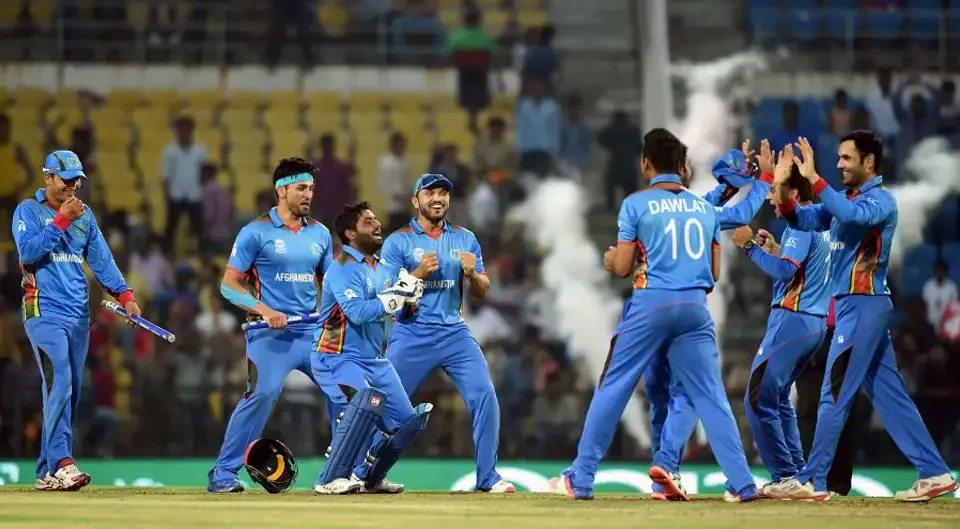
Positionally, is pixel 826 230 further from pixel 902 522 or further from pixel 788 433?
pixel 902 522

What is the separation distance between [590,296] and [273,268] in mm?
9273

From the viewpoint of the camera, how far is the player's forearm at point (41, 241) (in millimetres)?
11250

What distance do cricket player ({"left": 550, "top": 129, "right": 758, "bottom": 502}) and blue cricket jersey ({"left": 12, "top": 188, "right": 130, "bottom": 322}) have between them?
4.06 metres

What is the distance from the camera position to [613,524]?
8234 millimetres

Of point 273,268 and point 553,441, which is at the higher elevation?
point 273,268

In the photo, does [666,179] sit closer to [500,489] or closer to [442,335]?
[442,335]

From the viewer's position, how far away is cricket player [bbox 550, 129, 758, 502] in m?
9.58

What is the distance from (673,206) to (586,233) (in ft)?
35.5

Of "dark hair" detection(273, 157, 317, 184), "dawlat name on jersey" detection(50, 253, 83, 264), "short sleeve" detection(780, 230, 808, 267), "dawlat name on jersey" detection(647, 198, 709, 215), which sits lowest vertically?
"short sleeve" detection(780, 230, 808, 267)

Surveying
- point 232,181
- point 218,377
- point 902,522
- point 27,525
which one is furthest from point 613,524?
point 232,181

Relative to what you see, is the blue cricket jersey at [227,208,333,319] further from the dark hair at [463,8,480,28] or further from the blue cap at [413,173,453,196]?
the dark hair at [463,8,480,28]

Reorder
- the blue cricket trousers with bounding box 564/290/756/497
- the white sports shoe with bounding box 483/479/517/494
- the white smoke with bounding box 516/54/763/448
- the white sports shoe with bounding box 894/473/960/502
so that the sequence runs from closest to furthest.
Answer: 1. the blue cricket trousers with bounding box 564/290/756/497
2. the white sports shoe with bounding box 894/473/960/502
3. the white sports shoe with bounding box 483/479/517/494
4. the white smoke with bounding box 516/54/763/448

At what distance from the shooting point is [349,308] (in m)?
10.8

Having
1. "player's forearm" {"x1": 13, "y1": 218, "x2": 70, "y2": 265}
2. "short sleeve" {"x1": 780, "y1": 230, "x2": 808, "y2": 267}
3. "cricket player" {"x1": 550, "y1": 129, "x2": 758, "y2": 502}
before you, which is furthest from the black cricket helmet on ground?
"short sleeve" {"x1": 780, "y1": 230, "x2": 808, "y2": 267}
